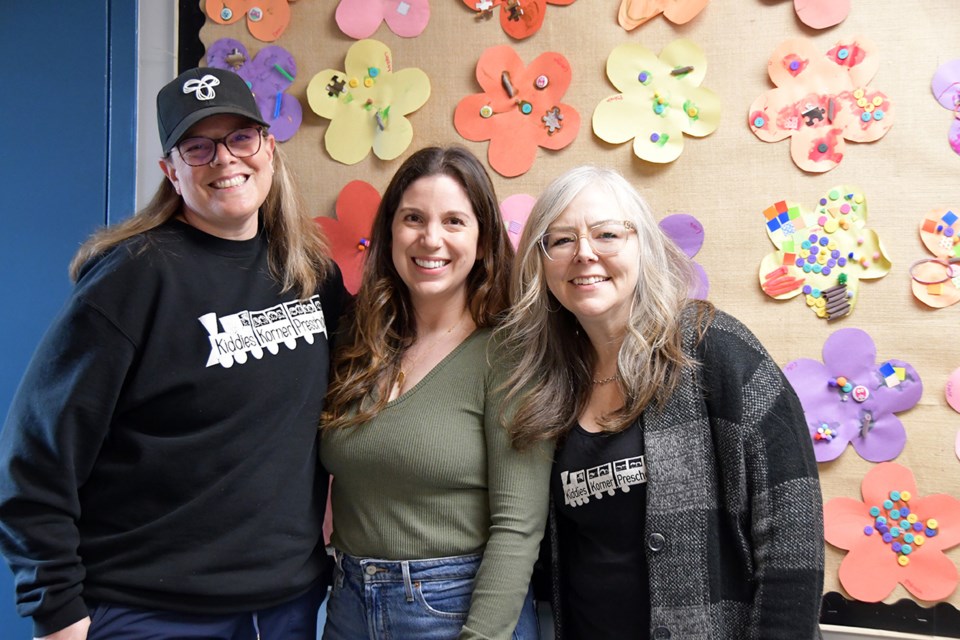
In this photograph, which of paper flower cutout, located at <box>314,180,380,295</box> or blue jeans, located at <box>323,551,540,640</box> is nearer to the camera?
blue jeans, located at <box>323,551,540,640</box>

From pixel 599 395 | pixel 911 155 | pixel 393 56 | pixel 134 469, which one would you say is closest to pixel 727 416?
pixel 599 395

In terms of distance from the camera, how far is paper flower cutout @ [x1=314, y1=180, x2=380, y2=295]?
1810mm

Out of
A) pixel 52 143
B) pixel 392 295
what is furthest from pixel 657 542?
pixel 52 143

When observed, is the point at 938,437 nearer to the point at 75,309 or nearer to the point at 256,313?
the point at 256,313

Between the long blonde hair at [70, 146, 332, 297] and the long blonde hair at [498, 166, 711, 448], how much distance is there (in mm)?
433

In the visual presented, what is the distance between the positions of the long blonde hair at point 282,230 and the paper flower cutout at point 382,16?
0.46 m

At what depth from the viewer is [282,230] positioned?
59.9 inches

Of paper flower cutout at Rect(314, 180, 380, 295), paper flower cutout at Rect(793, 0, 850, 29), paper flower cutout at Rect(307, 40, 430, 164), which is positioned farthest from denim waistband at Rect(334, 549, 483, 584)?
paper flower cutout at Rect(793, 0, 850, 29)

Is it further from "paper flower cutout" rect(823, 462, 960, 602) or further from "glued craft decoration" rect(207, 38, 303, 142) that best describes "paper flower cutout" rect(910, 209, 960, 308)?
"glued craft decoration" rect(207, 38, 303, 142)

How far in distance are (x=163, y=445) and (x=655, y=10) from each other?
135 centimetres

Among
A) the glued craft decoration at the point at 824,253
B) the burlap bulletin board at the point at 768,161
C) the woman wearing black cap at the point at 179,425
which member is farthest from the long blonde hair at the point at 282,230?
the glued craft decoration at the point at 824,253

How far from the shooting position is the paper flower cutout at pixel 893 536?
1475 mm

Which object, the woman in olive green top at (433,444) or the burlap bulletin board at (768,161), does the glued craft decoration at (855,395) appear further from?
the woman in olive green top at (433,444)

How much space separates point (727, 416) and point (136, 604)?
1074mm
